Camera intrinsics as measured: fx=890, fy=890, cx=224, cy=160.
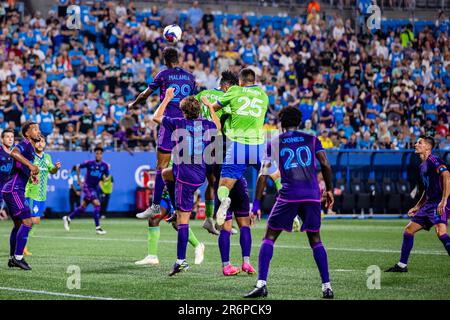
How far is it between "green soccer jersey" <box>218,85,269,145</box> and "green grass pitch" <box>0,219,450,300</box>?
7.12 feet

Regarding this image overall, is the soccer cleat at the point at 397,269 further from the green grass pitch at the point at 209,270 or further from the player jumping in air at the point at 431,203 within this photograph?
the green grass pitch at the point at 209,270

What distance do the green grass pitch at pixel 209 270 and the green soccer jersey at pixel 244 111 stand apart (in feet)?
7.12

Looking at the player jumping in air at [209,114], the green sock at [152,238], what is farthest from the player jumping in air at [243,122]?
the green sock at [152,238]

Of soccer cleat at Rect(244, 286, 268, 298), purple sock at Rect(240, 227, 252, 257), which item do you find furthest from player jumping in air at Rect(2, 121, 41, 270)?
soccer cleat at Rect(244, 286, 268, 298)

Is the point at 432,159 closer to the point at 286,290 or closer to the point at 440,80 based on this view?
the point at 286,290

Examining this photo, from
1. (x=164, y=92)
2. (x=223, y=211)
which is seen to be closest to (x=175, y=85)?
(x=164, y=92)

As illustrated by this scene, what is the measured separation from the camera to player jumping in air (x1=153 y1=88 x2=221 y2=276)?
42.9ft

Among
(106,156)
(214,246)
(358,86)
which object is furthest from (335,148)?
(214,246)

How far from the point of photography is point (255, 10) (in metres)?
41.3

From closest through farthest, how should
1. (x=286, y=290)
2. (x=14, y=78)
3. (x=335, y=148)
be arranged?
1. (x=286, y=290)
2. (x=14, y=78)
3. (x=335, y=148)

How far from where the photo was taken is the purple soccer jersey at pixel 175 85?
1471 cm

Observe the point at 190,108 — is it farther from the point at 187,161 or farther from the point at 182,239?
the point at 182,239

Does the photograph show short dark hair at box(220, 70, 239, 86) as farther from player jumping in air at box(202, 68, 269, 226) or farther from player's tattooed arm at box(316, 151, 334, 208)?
player's tattooed arm at box(316, 151, 334, 208)

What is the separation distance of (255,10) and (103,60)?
10.4 metres
